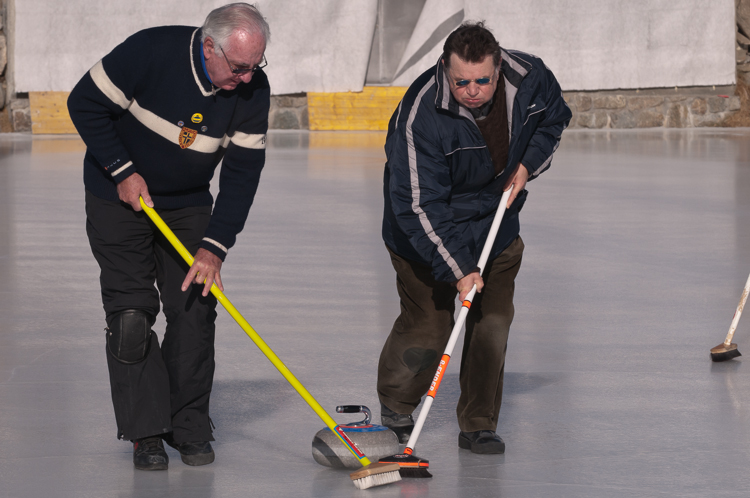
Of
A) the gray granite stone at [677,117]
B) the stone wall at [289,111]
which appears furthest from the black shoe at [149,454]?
the gray granite stone at [677,117]

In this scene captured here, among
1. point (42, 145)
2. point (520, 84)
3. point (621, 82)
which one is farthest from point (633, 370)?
point (621, 82)

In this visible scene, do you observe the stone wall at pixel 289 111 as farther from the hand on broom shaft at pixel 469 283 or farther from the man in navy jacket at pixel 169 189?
the hand on broom shaft at pixel 469 283

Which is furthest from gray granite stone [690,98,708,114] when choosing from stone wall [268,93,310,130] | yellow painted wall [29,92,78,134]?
yellow painted wall [29,92,78,134]

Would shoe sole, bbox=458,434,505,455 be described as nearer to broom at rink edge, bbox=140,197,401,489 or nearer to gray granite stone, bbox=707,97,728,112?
broom at rink edge, bbox=140,197,401,489

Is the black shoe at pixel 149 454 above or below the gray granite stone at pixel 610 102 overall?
below

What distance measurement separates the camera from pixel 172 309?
3.45 metres

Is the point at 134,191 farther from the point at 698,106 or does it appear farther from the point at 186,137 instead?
the point at 698,106

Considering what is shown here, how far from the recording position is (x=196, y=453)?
335 cm

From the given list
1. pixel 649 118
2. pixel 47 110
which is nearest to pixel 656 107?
pixel 649 118

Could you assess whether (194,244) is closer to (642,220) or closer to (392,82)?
(642,220)

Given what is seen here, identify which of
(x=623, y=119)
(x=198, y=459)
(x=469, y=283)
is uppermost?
(x=623, y=119)

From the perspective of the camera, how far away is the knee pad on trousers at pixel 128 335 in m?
3.29

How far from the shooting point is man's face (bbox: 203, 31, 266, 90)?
10.1ft

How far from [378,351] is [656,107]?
1697 cm
